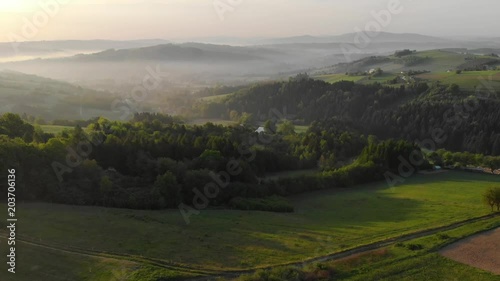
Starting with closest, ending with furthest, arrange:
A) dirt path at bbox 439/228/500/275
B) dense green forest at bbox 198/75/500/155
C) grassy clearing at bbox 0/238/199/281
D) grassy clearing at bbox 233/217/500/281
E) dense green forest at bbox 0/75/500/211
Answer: grassy clearing at bbox 0/238/199/281, grassy clearing at bbox 233/217/500/281, dirt path at bbox 439/228/500/275, dense green forest at bbox 0/75/500/211, dense green forest at bbox 198/75/500/155

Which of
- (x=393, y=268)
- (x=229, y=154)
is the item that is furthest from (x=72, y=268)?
(x=229, y=154)

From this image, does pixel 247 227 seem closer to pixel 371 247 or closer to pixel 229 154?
pixel 371 247

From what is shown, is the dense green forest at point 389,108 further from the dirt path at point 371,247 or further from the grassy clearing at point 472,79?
the dirt path at point 371,247

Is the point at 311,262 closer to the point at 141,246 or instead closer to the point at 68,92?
the point at 141,246

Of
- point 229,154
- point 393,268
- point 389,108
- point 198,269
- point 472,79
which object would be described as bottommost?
point 393,268

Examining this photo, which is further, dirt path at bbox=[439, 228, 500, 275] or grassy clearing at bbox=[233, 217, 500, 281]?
dirt path at bbox=[439, 228, 500, 275]

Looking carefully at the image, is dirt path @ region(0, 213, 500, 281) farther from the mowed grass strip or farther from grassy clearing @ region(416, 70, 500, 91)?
grassy clearing @ region(416, 70, 500, 91)

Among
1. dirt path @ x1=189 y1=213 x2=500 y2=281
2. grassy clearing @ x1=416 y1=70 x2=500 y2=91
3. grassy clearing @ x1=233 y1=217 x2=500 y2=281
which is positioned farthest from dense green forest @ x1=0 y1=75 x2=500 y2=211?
grassy clearing @ x1=233 y1=217 x2=500 y2=281
